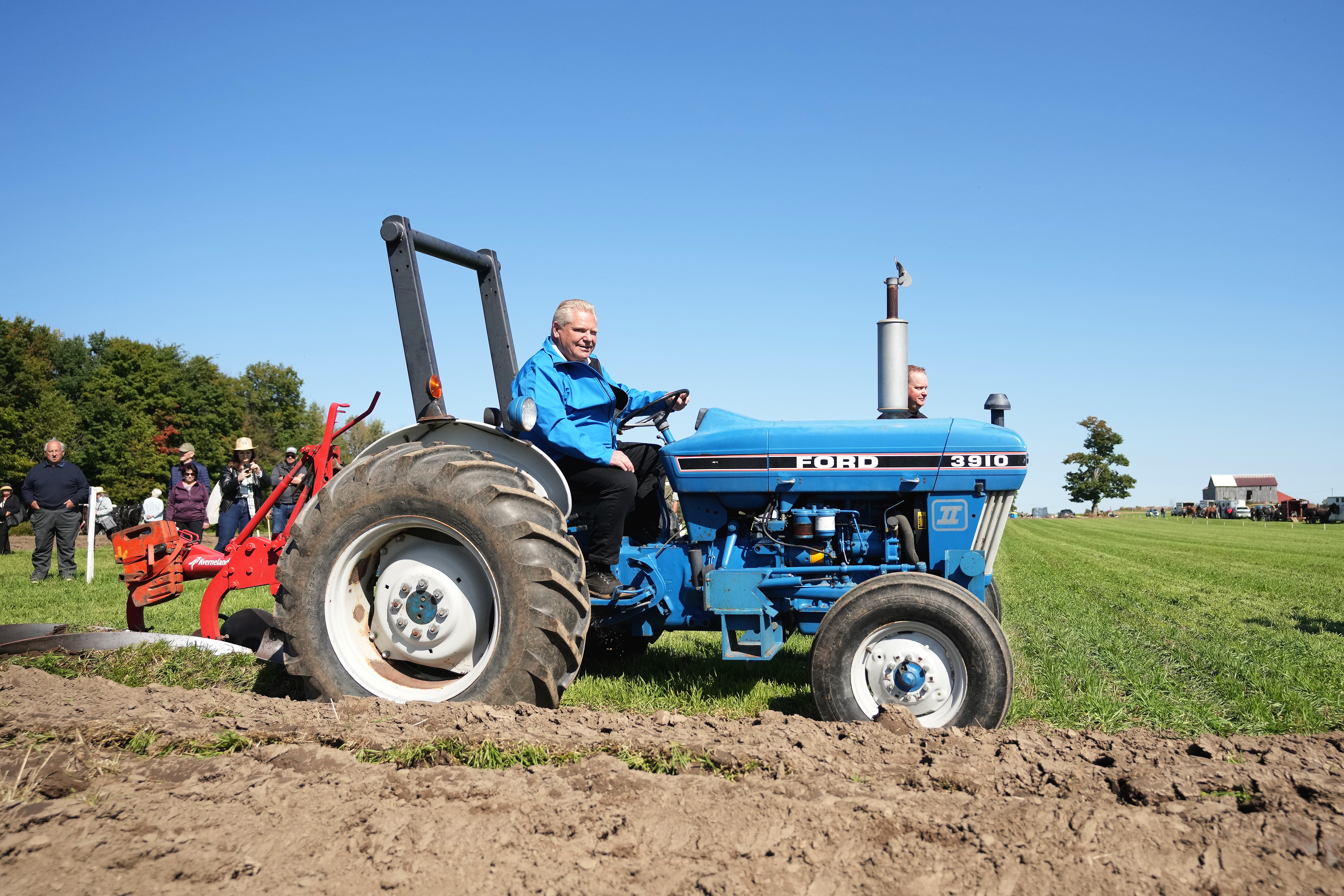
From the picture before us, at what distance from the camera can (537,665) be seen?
386cm

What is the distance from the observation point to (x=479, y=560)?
4.09 m

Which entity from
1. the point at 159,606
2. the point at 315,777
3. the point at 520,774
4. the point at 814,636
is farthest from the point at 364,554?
the point at 159,606

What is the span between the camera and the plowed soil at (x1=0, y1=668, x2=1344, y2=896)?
2.40 meters

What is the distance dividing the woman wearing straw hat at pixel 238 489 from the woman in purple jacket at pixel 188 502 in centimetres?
76

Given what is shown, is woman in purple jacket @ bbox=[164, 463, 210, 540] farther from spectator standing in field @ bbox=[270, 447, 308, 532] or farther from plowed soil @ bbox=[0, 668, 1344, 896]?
plowed soil @ bbox=[0, 668, 1344, 896]

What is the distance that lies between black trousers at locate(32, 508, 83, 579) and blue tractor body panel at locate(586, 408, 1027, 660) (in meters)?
10.2

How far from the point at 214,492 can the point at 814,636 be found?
→ 815 cm

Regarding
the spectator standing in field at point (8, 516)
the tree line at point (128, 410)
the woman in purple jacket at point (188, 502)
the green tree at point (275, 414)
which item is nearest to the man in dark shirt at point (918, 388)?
the woman in purple jacket at point (188, 502)

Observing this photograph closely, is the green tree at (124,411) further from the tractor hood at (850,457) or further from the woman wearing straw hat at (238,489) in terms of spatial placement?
the tractor hood at (850,457)

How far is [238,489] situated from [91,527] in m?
3.18

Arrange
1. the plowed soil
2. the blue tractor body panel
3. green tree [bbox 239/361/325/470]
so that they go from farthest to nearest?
1. green tree [bbox 239/361/325/470]
2. the blue tractor body panel
3. the plowed soil

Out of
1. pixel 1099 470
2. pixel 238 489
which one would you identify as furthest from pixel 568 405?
pixel 1099 470

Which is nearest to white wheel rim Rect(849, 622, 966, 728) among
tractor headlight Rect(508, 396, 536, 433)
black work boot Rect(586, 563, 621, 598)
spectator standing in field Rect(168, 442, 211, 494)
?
black work boot Rect(586, 563, 621, 598)

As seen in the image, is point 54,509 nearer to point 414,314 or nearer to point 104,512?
point 104,512
